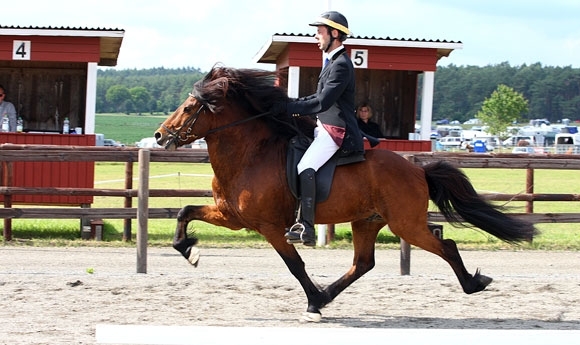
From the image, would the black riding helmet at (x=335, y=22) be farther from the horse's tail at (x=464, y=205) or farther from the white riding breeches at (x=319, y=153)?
the horse's tail at (x=464, y=205)

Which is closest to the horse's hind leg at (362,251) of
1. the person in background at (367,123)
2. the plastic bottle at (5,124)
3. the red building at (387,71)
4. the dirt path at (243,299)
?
the dirt path at (243,299)

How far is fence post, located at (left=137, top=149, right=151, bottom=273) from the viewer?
1017 cm

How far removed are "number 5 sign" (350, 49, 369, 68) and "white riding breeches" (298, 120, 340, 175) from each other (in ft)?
27.8

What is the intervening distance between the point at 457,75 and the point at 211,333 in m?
175

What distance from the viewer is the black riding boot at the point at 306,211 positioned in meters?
7.73

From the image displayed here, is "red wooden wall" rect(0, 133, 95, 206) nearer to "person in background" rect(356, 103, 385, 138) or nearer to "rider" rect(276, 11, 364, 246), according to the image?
"person in background" rect(356, 103, 385, 138)

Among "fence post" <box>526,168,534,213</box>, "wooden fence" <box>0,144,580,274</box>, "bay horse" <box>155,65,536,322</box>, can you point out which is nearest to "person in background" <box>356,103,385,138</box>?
"wooden fence" <box>0,144,580,274</box>

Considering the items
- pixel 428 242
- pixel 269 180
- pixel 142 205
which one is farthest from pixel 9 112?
pixel 428 242

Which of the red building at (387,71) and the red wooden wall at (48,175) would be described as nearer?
the red wooden wall at (48,175)

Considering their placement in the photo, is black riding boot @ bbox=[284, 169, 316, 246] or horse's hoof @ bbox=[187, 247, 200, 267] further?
horse's hoof @ bbox=[187, 247, 200, 267]

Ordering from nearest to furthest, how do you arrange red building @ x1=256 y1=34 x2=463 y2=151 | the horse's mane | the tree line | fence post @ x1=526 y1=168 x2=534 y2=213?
1. the horse's mane
2. fence post @ x1=526 y1=168 x2=534 y2=213
3. red building @ x1=256 y1=34 x2=463 y2=151
4. the tree line

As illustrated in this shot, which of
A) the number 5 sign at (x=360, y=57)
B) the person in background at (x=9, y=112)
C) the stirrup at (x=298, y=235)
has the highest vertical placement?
the number 5 sign at (x=360, y=57)

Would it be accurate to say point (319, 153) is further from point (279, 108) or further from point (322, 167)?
point (279, 108)

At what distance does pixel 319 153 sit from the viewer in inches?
308
